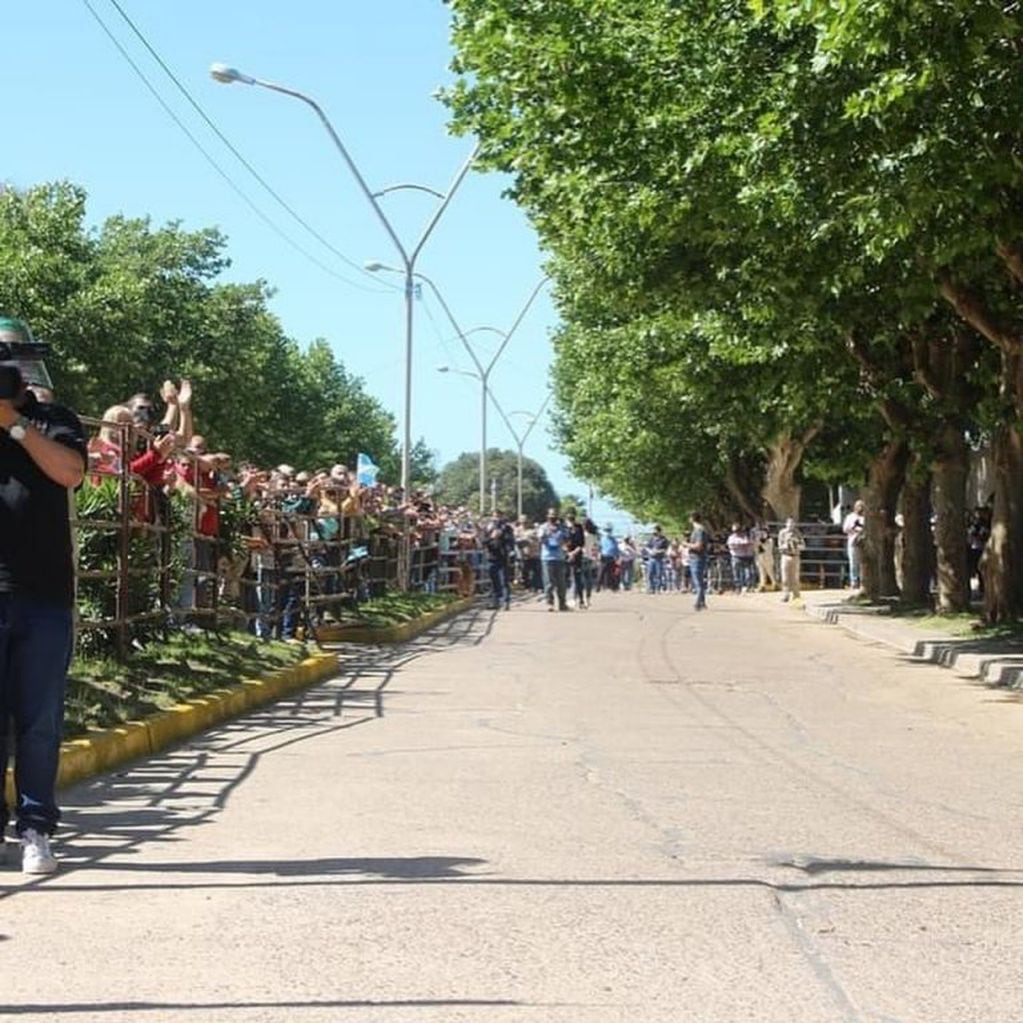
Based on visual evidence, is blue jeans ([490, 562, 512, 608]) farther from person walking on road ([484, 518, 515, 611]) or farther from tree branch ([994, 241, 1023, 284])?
tree branch ([994, 241, 1023, 284])

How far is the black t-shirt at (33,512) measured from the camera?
6.20 meters

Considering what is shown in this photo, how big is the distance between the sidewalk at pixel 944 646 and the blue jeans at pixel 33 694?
10.5 m

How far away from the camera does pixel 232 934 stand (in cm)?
534

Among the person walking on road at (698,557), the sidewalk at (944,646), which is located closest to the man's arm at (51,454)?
the sidewalk at (944,646)

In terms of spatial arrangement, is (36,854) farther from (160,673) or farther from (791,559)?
(791,559)

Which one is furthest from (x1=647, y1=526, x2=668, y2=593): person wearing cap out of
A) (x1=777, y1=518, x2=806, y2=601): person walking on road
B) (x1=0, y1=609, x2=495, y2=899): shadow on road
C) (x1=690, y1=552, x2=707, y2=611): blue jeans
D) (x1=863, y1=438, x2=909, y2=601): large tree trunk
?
(x1=0, y1=609, x2=495, y2=899): shadow on road

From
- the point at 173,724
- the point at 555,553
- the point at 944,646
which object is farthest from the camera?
the point at 555,553

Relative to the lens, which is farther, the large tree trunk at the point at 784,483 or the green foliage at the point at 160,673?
the large tree trunk at the point at 784,483

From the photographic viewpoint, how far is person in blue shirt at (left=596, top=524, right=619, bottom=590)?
157ft

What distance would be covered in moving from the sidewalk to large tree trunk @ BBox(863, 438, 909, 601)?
95.7 inches

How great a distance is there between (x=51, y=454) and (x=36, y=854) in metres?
1.49

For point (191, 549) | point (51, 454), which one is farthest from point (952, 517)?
point (51, 454)

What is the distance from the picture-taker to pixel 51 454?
6117 millimetres

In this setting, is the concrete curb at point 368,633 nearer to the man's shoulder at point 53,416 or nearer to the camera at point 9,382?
the man's shoulder at point 53,416
